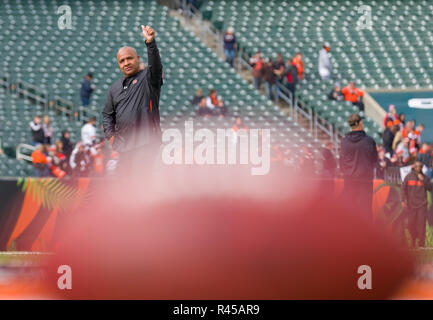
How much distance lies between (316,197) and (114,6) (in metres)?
17.6

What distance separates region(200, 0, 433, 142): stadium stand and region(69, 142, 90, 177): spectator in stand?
6.74 meters

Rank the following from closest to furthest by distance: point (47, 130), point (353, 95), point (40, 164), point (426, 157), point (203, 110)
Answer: point (40, 164), point (426, 157), point (47, 130), point (203, 110), point (353, 95)

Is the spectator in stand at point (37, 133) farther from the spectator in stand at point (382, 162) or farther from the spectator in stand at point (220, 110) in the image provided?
the spectator in stand at point (382, 162)

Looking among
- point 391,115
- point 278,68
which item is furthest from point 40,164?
point 391,115

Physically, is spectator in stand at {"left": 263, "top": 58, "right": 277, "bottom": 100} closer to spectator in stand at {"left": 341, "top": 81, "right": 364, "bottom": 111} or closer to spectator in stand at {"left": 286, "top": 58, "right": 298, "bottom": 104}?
spectator in stand at {"left": 286, "top": 58, "right": 298, "bottom": 104}

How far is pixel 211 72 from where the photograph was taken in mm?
21391

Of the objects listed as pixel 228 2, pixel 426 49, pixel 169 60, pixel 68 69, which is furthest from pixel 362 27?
pixel 68 69

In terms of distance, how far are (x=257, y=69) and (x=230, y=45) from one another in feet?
4.48

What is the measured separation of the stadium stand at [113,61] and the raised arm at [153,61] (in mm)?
12206

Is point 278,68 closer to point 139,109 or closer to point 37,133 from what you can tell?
point 37,133

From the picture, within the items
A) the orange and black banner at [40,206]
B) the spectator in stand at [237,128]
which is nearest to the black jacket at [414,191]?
the orange and black banner at [40,206]

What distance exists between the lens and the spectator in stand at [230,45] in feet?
70.0

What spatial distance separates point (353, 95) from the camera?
20391mm

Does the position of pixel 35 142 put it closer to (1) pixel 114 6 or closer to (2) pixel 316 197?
(1) pixel 114 6
